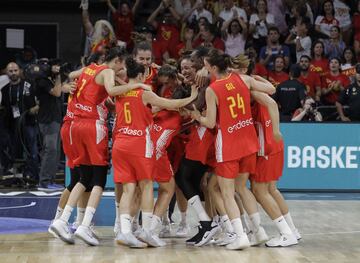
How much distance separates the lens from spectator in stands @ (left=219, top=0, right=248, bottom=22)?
17500 mm

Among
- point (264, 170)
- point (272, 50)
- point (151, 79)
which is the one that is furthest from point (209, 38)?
point (264, 170)

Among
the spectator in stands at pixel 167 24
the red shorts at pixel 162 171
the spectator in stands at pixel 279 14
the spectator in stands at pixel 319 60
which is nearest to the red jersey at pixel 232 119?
the red shorts at pixel 162 171

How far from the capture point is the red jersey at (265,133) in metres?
9.19

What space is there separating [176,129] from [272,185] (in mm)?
1149

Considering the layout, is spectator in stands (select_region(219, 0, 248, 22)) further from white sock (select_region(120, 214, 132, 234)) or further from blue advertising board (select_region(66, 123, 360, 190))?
white sock (select_region(120, 214, 132, 234))

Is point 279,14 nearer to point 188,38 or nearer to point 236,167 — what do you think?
point 188,38

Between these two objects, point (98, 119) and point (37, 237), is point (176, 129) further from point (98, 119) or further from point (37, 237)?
point (37, 237)

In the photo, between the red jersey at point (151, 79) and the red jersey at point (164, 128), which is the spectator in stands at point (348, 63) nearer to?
the red jersey at point (151, 79)

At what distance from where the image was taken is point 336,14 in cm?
1789

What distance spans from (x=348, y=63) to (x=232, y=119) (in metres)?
7.87

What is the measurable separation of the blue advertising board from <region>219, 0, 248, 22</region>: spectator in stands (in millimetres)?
3884

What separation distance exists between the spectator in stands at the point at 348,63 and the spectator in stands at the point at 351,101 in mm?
780

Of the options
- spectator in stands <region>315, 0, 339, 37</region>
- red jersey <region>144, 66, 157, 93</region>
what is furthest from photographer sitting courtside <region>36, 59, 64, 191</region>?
spectator in stands <region>315, 0, 339, 37</region>

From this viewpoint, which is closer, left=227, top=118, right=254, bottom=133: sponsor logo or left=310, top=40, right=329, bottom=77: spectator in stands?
left=227, top=118, right=254, bottom=133: sponsor logo
